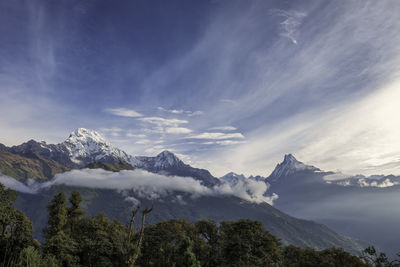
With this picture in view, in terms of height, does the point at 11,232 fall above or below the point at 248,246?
above

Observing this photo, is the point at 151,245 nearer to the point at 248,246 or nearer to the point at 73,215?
the point at 73,215

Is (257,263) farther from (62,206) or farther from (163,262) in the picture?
(62,206)

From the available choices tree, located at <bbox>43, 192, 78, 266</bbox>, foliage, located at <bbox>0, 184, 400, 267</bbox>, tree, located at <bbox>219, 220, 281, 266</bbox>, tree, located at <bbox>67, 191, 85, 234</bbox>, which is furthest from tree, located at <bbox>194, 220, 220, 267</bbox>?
tree, located at <bbox>67, 191, 85, 234</bbox>

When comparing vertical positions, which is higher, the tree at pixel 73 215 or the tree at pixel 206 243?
the tree at pixel 73 215

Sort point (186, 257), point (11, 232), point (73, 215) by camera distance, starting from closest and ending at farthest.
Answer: point (186, 257) → point (11, 232) → point (73, 215)

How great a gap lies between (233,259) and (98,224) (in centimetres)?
4742

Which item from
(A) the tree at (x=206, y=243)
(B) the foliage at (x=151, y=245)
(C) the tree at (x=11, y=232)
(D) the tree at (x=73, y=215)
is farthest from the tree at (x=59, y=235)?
(A) the tree at (x=206, y=243)

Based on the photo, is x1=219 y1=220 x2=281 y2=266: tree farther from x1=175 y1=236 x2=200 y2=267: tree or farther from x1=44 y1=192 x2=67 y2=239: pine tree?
x1=44 y1=192 x2=67 y2=239: pine tree

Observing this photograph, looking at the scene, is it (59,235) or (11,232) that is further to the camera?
(59,235)

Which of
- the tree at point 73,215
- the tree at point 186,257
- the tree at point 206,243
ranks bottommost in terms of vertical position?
the tree at point 206,243

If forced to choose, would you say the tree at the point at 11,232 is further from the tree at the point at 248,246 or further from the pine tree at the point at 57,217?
the tree at the point at 248,246

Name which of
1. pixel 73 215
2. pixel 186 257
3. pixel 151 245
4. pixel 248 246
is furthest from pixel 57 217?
pixel 248 246

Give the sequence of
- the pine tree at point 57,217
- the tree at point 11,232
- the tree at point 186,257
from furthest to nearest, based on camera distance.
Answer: the pine tree at point 57,217, the tree at point 11,232, the tree at point 186,257

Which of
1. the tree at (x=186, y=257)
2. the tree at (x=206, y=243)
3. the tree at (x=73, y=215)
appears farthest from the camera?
the tree at (x=73, y=215)
